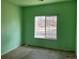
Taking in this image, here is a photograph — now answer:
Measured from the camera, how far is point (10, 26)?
4.98m

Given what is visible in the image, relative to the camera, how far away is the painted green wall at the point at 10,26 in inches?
175

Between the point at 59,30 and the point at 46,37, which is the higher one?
the point at 59,30

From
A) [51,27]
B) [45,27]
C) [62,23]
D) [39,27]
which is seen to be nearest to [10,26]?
[39,27]

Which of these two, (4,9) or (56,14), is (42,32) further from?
(4,9)

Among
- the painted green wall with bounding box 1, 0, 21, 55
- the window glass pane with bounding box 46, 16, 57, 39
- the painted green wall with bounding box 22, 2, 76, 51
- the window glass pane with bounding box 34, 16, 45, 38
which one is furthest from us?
the window glass pane with bounding box 34, 16, 45, 38

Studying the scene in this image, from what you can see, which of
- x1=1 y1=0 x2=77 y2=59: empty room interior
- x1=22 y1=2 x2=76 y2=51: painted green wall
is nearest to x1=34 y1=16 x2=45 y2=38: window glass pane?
x1=1 y1=0 x2=77 y2=59: empty room interior

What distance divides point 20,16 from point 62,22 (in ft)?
8.19

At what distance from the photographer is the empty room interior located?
4570 millimetres

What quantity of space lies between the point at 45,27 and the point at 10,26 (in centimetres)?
190

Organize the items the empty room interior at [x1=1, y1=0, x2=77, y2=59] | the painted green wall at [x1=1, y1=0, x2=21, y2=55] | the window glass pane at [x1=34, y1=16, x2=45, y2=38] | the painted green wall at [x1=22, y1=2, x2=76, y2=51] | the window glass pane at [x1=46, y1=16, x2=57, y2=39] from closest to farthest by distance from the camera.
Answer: the painted green wall at [x1=1, y1=0, x2=21, y2=55] < the empty room interior at [x1=1, y1=0, x2=77, y2=59] < the painted green wall at [x1=22, y1=2, x2=76, y2=51] < the window glass pane at [x1=46, y1=16, x2=57, y2=39] < the window glass pane at [x1=34, y1=16, x2=45, y2=38]

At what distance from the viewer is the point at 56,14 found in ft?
17.1

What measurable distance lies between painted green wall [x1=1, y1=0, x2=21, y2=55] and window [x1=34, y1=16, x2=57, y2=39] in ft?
3.51

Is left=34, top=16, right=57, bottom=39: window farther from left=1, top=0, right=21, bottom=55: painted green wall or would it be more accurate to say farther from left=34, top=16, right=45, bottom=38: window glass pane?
left=1, top=0, right=21, bottom=55: painted green wall

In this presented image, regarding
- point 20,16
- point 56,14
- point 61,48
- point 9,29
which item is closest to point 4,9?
point 9,29
